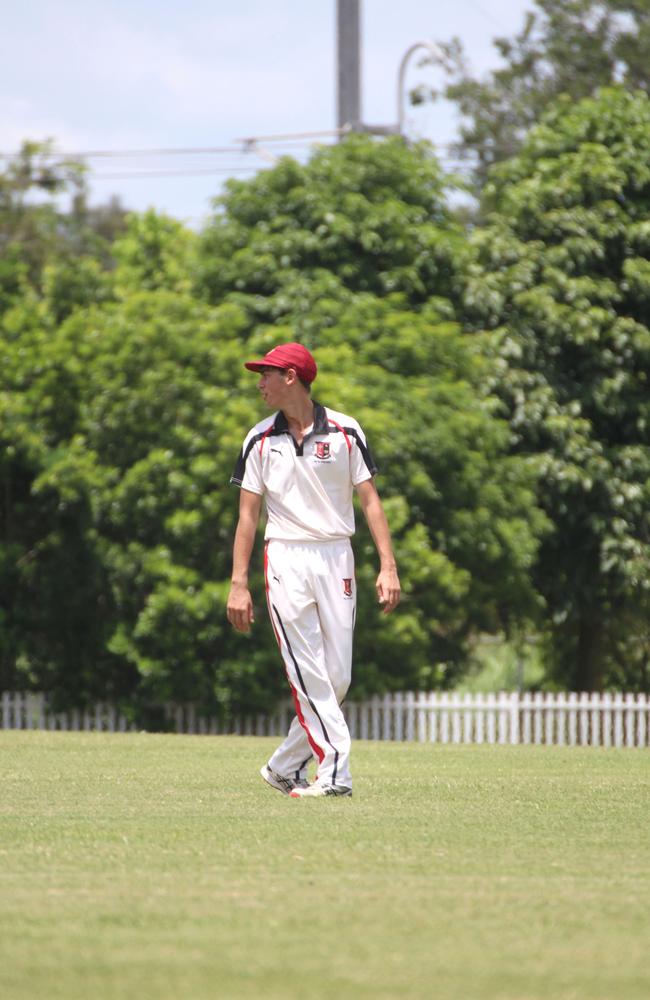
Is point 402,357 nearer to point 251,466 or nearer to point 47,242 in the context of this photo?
point 251,466

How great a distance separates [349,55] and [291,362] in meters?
17.4

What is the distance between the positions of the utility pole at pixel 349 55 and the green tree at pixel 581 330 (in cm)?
324

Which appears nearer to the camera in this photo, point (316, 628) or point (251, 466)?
point (316, 628)

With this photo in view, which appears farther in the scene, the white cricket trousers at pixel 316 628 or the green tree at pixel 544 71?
the green tree at pixel 544 71

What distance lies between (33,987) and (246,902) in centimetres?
111

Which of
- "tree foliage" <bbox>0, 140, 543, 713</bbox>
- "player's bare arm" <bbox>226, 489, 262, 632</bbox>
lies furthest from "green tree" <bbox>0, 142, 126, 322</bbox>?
"player's bare arm" <bbox>226, 489, 262, 632</bbox>

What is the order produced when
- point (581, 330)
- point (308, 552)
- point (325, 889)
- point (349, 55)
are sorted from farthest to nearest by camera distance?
1. point (349, 55)
2. point (581, 330)
3. point (308, 552)
4. point (325, 889)

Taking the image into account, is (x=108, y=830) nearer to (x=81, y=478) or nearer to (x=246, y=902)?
(x=246, y=902)

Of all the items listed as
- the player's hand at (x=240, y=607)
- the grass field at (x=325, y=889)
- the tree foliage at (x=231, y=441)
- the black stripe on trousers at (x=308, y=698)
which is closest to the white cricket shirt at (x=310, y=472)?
the player's hand at (x=240, y=607)

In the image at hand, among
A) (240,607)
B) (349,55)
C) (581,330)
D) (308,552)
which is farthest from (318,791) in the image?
(349,55)

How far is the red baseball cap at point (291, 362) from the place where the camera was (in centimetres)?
768

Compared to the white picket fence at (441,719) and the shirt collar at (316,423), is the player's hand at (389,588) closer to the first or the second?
the shirt collar at (316,423)

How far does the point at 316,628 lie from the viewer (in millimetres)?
7691

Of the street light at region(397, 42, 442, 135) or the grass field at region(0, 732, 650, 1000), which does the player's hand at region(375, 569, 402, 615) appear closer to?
the grass field at region(0, 732, 650, 1000)
